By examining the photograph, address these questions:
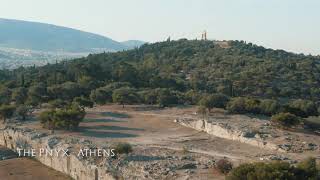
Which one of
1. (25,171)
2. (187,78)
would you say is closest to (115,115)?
(25,171)

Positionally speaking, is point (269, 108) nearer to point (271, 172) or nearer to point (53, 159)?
Result: point (53, 159)

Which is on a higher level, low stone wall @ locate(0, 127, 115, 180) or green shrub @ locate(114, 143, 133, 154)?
green shrub @ locate(114, 143, 133, 154)

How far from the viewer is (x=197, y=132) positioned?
3550 centimetres

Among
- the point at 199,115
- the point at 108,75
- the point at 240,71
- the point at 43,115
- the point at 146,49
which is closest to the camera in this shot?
the point at 43,115

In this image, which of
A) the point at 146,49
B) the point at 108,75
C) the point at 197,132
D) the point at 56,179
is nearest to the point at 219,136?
the point at 197,132

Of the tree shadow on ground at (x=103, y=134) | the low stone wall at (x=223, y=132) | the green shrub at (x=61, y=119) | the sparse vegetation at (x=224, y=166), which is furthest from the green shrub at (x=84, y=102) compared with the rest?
the sparse vegetation at (x=224, y=166)

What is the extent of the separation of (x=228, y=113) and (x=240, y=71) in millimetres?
29274

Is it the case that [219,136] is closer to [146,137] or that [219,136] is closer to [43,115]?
[146,137]

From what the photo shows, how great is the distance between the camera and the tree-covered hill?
5200 centimetres

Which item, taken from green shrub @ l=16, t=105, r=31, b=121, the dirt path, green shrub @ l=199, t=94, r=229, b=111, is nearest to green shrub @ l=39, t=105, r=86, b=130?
the dirt path

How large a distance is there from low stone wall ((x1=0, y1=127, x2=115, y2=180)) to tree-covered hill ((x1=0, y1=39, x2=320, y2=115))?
15.0 m

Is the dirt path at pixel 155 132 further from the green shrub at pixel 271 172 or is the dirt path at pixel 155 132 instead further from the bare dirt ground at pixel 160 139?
the green shrub at pixel 271 172

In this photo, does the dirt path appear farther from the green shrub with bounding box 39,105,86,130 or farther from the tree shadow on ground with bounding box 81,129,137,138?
the green shrub with bounding box 39,105,86,130

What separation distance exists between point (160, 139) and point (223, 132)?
13.3 feet
